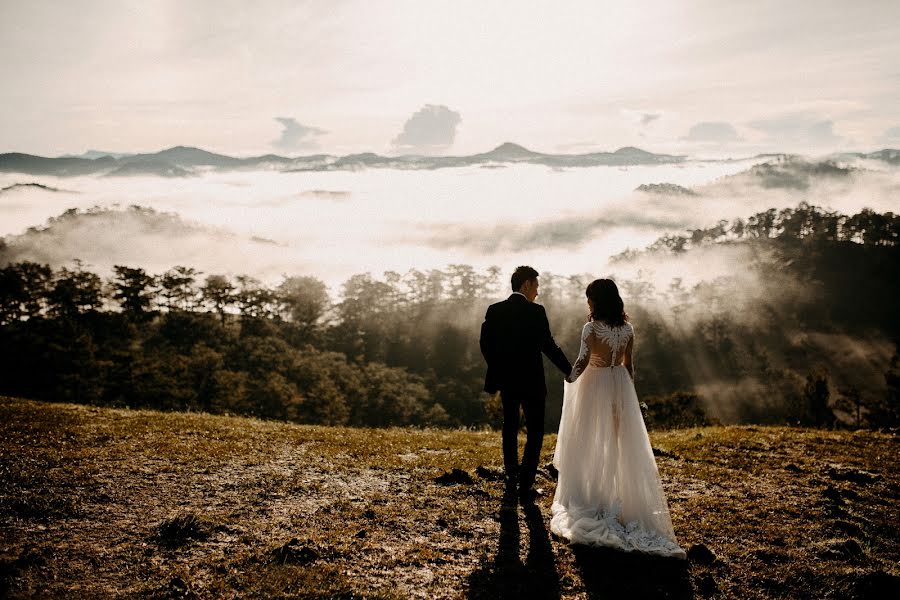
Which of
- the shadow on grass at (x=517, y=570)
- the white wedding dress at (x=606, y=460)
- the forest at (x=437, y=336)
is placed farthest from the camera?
the forest at (x=437, y=336)

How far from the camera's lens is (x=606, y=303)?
7.84 meters

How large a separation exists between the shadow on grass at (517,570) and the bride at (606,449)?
0.40 meters

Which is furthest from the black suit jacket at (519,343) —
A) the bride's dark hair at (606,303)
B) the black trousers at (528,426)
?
the bride's dark hair at (606,303)

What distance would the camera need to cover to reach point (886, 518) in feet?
26.7

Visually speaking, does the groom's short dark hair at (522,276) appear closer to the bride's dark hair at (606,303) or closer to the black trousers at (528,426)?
the bride's dark hair at (606,303)

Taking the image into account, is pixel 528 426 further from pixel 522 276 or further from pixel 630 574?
pixel 630 574

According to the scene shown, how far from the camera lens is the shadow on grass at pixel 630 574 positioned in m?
5.91

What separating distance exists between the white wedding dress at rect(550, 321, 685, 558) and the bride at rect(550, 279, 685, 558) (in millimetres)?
13

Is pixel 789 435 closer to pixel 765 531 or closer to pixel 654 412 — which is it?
pixel 765 531

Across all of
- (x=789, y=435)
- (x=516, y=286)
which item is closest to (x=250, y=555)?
(x=516, y=286)

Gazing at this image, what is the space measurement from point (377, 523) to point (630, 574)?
134 inches

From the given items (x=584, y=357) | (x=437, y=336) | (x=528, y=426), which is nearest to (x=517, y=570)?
(x=528, y=426)

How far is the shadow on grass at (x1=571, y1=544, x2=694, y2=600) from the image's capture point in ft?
19.4

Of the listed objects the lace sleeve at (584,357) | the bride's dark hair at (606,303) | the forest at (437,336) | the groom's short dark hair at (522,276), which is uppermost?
the groom's short dark hair at (522,276)
